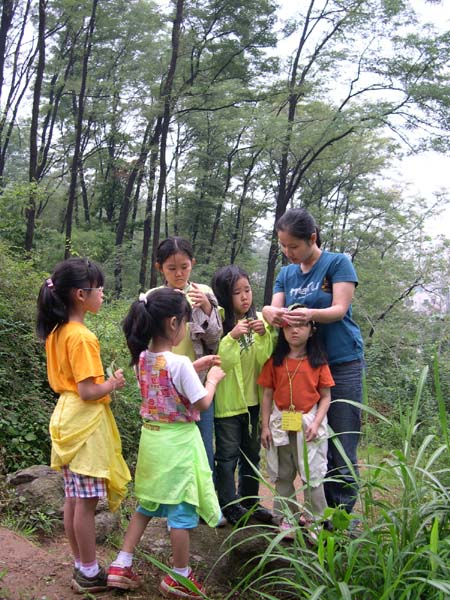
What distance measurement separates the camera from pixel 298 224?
2414mm

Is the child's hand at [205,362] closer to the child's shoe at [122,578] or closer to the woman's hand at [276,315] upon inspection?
the woman's hand at [276,315]

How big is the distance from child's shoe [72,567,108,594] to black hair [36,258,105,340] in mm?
1037

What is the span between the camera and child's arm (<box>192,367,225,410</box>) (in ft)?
6.95

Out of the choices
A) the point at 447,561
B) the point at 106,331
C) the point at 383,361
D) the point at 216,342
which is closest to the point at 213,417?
the point at 216,342

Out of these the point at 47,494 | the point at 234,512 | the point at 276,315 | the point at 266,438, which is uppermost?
the point at 276,315

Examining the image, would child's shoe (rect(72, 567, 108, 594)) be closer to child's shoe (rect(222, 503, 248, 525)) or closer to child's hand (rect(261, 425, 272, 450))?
child's shoe (rect(222, 503, 248, 525))

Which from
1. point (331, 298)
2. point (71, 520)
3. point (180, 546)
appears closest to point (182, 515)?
point (180, 546)

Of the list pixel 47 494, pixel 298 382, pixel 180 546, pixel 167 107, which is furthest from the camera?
pixel 167 107

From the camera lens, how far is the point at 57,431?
7.12 ft

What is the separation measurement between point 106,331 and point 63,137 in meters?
19.2

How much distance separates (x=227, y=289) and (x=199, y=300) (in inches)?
11.6

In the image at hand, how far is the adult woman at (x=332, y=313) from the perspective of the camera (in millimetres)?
2418

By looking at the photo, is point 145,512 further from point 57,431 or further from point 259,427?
point 259,427

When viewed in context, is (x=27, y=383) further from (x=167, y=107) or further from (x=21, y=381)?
(x=167, y=107)
